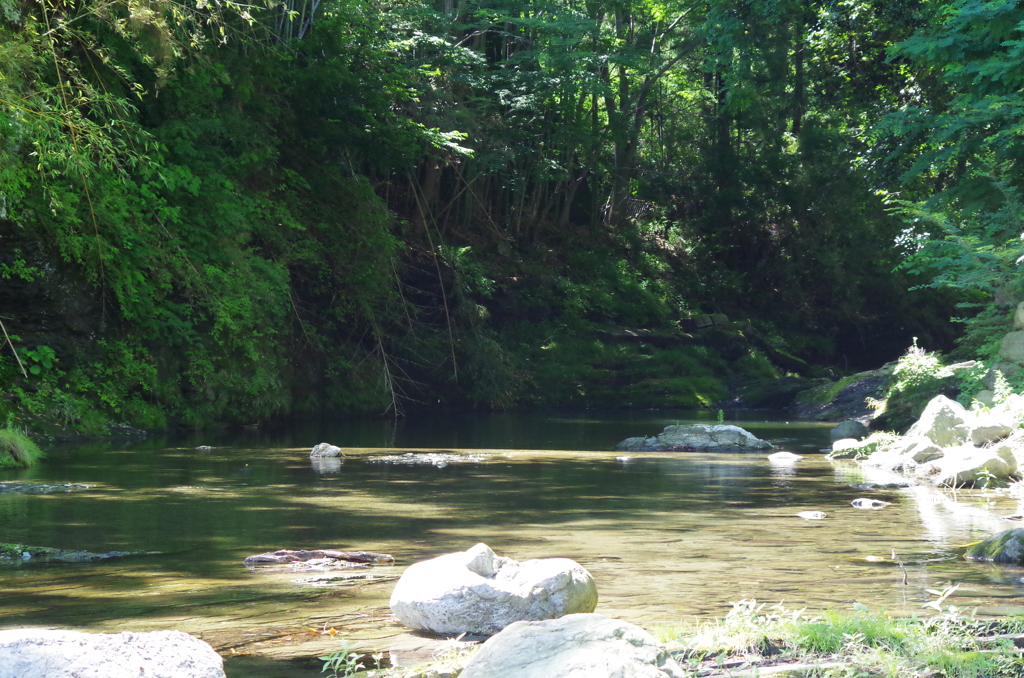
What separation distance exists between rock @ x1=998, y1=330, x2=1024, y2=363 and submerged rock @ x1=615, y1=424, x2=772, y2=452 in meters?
3.24

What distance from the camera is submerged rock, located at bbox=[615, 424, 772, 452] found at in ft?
44.6

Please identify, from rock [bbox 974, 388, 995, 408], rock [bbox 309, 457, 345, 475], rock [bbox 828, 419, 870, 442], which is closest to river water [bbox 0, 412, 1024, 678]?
rock [bbox 309, 457, 345, 475]

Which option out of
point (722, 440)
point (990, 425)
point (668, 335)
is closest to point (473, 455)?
point (722, 440)

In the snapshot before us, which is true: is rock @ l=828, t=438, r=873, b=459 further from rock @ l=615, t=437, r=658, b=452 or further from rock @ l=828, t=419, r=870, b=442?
rock @ l=615, t=437, r=658, b=452

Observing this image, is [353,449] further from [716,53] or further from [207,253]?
[716,53]

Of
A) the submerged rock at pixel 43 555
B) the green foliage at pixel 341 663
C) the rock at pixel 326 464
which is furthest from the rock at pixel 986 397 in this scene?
the green foliage at pixel 341 663

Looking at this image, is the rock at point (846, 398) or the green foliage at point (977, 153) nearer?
the green foliage at point (977, 153)

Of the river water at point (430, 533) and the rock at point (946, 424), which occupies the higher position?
the rock at point (946, 424)

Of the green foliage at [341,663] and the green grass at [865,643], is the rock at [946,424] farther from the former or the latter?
the green foliage at [341,663]

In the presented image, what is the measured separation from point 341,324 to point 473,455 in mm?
9271

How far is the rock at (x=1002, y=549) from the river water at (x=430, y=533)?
126mm

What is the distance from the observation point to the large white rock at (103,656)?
117 inches

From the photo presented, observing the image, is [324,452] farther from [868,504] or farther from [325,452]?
[868,504]

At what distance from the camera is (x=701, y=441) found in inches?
543
